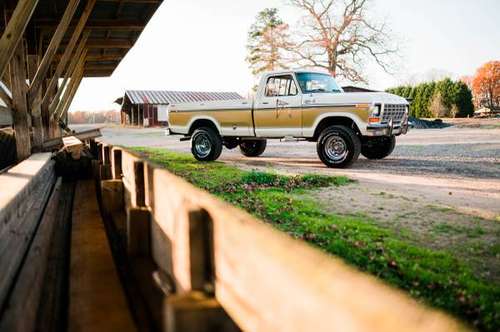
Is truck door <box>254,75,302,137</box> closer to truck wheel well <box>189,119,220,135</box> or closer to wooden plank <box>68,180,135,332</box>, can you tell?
truck wheel well <box>189,119,220,135</box>

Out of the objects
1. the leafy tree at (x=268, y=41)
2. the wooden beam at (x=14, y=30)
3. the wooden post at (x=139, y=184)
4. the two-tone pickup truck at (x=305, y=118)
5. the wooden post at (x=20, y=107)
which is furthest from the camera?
the leafy tree at (x=268, y=41)

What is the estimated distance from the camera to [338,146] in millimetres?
10047

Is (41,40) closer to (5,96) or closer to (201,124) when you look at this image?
(5,96)

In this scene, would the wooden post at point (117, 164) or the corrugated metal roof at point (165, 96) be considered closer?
the wooden post at point (117, 164)

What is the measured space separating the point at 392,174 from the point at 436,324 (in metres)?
8.74

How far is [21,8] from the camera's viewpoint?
4.77 meters

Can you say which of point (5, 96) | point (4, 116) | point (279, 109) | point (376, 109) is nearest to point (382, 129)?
point (376, 109)

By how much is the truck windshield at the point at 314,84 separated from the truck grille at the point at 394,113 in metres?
1.38

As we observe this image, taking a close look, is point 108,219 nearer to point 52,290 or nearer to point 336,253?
point 52,290

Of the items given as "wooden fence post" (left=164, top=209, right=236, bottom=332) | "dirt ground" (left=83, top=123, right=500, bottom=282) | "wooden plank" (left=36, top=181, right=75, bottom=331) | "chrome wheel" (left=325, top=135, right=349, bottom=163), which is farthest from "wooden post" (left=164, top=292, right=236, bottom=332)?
"chrome wheel" (left=325, top=135, right=349, bottom=163)

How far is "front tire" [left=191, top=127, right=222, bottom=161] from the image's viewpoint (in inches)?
465

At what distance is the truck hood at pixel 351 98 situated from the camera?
9.76m

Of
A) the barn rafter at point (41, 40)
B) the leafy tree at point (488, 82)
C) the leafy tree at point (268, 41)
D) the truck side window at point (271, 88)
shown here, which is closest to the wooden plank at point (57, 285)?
the barn rafter at point (41, 40)

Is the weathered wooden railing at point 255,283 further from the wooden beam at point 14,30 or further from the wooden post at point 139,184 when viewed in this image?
the wooden beam at point 14,30
